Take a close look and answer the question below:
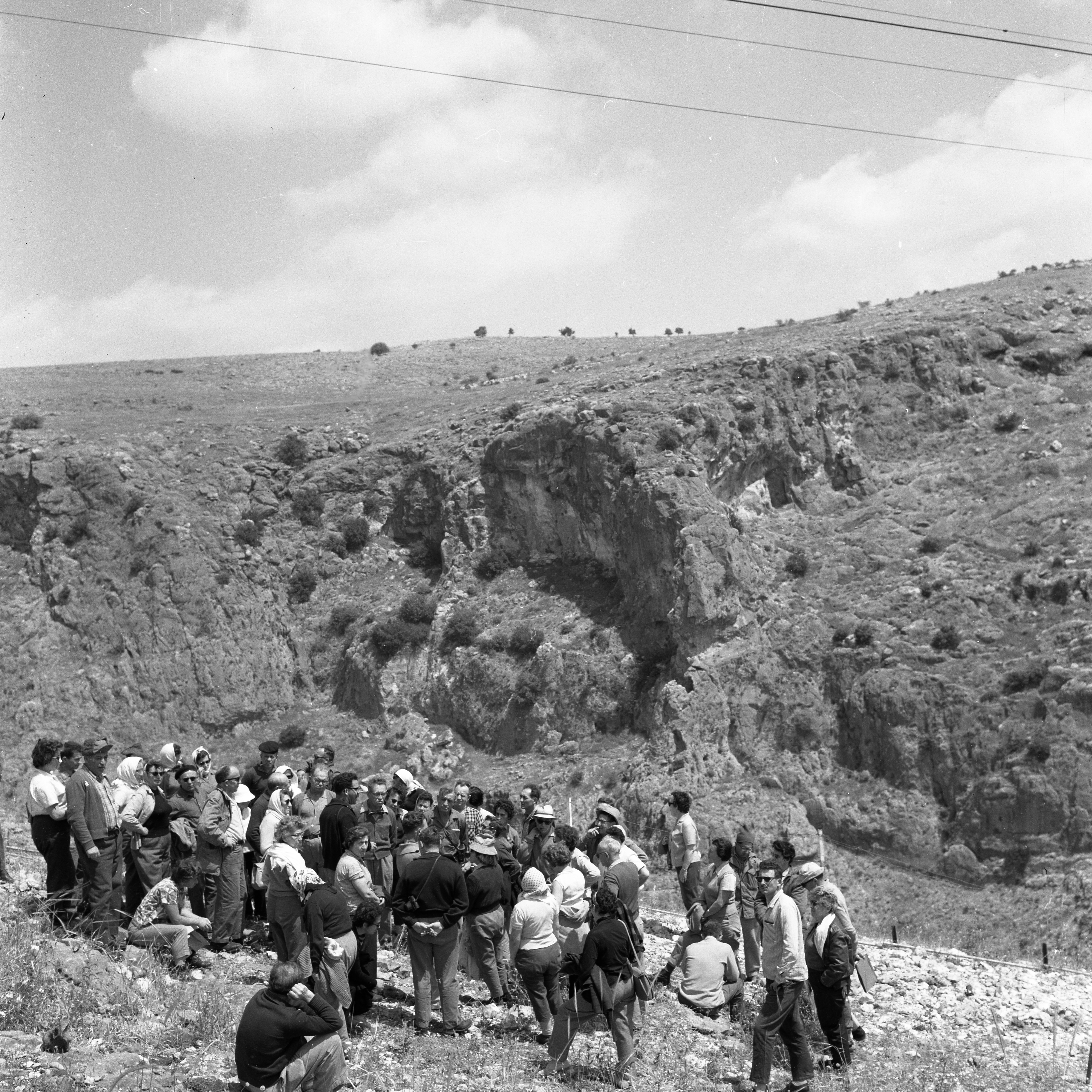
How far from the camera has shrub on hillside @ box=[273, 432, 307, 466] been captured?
38.8m

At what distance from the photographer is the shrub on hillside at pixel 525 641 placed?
103 feet

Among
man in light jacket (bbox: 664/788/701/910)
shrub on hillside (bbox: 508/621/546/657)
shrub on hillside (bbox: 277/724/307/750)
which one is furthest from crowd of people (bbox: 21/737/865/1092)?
shrub on hillside (bbox: 277/724/307/750)

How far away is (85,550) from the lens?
3375 centimetres

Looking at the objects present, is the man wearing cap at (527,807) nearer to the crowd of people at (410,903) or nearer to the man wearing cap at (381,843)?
the crowd of people at (410,903)

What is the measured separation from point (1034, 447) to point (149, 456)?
92.9 feet

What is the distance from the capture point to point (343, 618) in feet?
114

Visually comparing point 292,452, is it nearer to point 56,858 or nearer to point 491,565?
point 491,565

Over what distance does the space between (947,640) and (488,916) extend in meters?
19.9

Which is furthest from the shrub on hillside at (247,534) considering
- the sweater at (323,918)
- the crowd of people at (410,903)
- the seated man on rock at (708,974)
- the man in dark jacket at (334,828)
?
the sweater at (323,918)

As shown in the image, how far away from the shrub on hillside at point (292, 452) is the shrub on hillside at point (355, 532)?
10.5 ft

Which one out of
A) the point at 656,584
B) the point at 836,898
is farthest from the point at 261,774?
the point at 656,584

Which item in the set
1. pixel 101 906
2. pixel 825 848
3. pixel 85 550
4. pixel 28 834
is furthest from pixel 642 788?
pixel 85 550

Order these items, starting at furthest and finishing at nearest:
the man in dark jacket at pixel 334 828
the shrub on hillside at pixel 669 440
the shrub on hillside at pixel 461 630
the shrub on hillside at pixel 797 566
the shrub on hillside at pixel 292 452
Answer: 1. the shrub on hillside at pixel 292 452
2. the shrub on hillside at pixel 669 440
3. the shrub on hillside at pixel 461 630
4. the shrub on hillside at pixel 797 566
5. the man in dark jacket at pixel 334 828

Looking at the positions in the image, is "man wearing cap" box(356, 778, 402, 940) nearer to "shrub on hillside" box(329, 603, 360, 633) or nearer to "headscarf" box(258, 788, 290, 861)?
"headscarf" box(258, 788, 290, 861)
